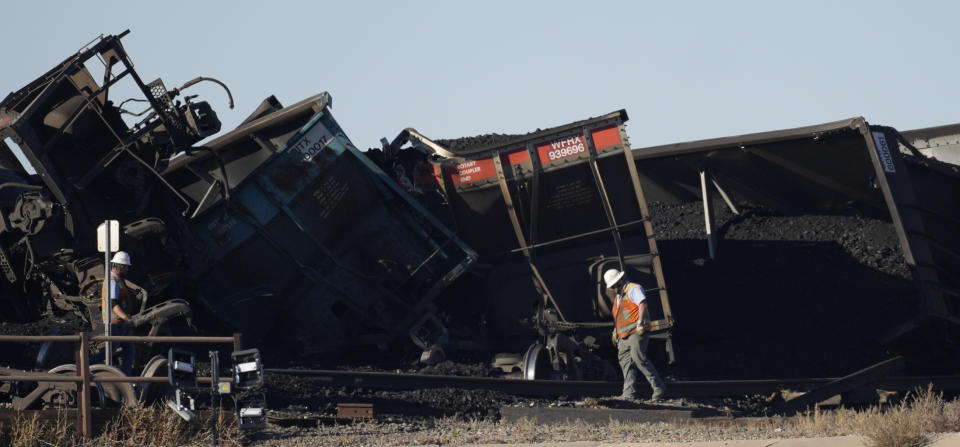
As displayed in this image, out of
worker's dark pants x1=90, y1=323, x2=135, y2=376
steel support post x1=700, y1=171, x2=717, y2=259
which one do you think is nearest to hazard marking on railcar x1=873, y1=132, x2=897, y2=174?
steel support post x1=700, y1=171, x2=717, y2=259

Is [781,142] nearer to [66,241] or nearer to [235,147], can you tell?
[235,147]

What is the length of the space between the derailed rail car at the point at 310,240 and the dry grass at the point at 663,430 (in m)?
3.08

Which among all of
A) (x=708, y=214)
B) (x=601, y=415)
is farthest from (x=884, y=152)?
(x=601, y=415)

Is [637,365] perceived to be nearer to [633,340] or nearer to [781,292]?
[633,340]

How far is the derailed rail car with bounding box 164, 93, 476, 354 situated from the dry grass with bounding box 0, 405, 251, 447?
3306 millimetres

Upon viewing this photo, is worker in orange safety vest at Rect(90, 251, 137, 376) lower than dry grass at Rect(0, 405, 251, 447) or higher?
higher

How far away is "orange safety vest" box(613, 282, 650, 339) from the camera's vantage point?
10.9 meters

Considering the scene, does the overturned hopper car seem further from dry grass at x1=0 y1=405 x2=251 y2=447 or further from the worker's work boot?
the worker's work boot

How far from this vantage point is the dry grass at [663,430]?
7.98 m

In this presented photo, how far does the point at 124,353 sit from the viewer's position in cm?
1016

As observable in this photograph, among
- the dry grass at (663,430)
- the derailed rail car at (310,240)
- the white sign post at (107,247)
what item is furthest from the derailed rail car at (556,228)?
the white sign post at (107,247)

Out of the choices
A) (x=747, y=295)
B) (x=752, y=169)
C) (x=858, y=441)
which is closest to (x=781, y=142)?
(x=752, y=169)

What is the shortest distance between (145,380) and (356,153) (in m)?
4.51

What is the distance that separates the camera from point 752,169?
15078 mm
